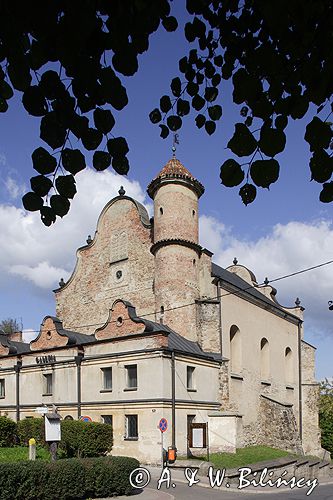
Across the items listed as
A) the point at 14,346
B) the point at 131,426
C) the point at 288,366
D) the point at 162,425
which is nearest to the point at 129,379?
the point at 131,426

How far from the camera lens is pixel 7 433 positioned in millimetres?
27516

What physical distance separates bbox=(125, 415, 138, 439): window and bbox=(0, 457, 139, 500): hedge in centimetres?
896

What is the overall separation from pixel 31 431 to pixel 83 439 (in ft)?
14.4

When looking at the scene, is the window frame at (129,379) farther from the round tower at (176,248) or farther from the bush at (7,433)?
the bush at (7,433)

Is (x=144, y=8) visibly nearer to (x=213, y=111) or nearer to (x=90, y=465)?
(x=213, y=111)

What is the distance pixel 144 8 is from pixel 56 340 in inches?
1215

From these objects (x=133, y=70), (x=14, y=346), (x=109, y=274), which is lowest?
(x=14, y=346)

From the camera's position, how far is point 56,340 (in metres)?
32.7

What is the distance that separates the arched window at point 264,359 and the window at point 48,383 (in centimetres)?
1455

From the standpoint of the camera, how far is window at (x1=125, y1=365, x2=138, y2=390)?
28438 millimetres

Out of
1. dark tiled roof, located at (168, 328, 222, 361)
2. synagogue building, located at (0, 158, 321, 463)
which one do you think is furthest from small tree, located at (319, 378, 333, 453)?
dark tiled roof, located at (168, 328, 222, 361)

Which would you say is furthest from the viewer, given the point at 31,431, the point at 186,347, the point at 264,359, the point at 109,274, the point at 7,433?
the point at 264,359

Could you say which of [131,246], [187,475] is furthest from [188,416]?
[131,246]

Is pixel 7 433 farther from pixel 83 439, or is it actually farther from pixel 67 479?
pixel 67 479
